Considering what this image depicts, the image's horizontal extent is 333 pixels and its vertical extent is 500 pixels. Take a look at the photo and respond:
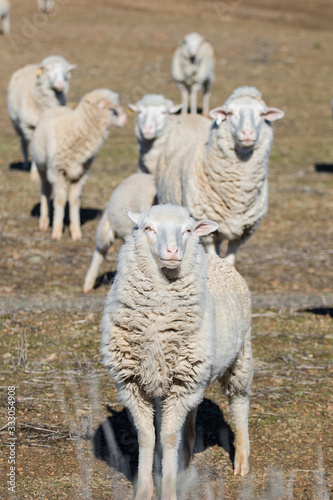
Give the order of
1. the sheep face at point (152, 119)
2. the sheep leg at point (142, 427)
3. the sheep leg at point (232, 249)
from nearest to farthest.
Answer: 1. the sheep leg at point (142, 427)
2. the sheep leg at point (232, 249)
3. the sheep face at point (152, 119)

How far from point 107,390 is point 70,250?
372 centimetres

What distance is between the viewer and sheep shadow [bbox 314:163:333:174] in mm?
13885

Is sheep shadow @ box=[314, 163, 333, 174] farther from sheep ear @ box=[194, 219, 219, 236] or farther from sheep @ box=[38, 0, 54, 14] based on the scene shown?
sheep @ box=[38, 0, 54, 14]

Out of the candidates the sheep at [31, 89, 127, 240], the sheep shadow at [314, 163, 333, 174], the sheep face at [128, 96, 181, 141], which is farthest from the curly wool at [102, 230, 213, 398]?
the sheep shadow at [314, 163, 333, 174]

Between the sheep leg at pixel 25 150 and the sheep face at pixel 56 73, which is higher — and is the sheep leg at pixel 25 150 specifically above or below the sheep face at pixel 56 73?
below

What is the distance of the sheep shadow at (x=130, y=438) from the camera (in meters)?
4.82

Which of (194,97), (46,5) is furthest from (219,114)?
(46,5)

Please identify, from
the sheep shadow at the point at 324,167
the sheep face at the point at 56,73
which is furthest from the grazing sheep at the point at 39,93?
the sheep shadow at the point at 324,167

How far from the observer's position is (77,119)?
9.45 m

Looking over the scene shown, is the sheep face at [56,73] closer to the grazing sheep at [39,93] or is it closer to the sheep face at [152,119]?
the grazing sheep at [39,93]

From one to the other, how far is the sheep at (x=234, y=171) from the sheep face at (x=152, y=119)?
1.74 metres

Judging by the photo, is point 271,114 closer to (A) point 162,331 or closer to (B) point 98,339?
(B) point 98,339

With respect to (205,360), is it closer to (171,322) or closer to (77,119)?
(171,322)

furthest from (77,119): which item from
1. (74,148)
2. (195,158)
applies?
(195,158)
